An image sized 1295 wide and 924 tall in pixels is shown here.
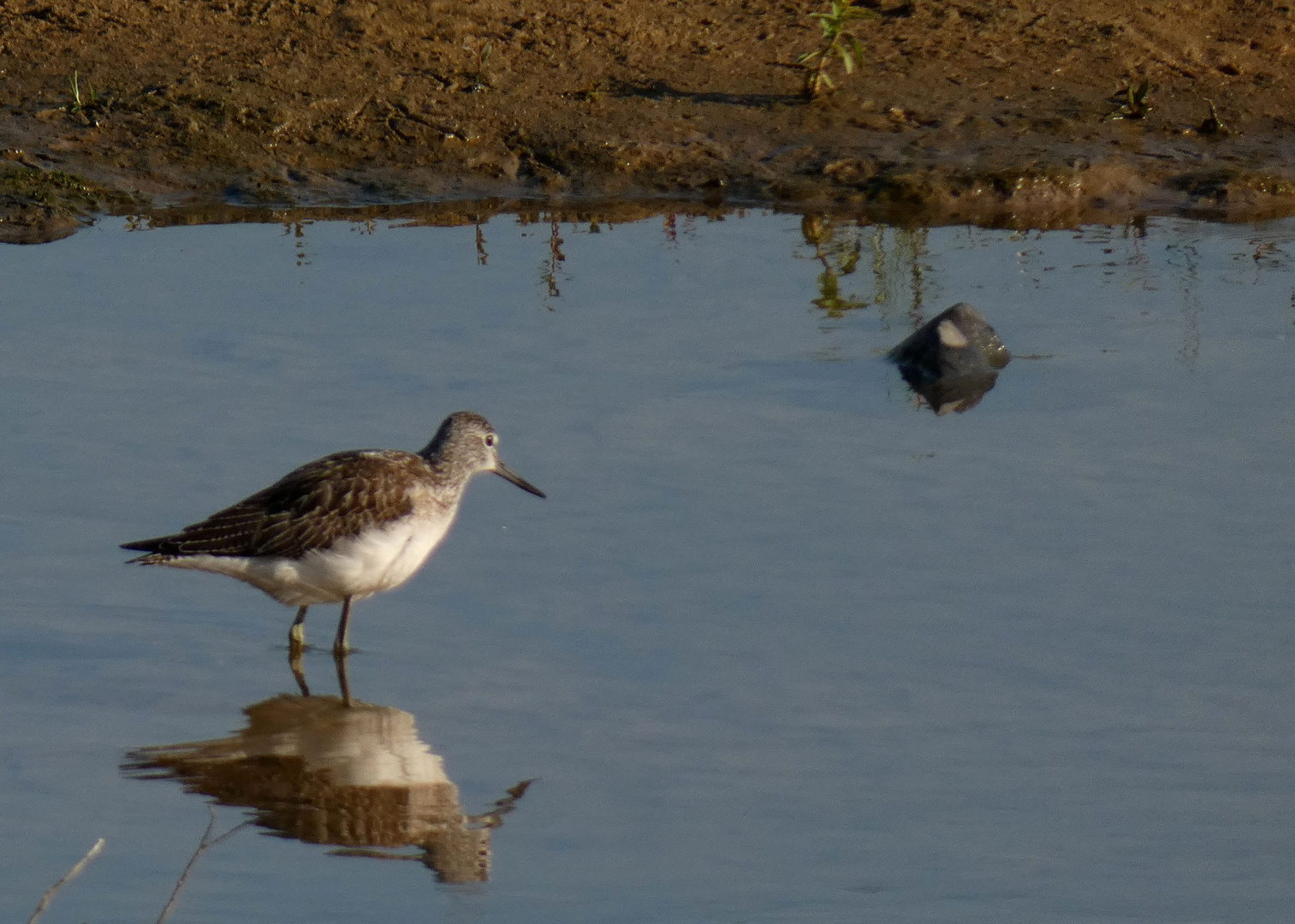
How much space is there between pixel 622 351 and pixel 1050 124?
4.43 metres

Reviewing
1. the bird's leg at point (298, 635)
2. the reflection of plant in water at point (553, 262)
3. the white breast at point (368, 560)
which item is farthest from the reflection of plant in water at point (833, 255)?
the bird's leg at point (298, 635)

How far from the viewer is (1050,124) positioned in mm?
11812

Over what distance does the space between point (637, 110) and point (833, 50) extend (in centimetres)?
135

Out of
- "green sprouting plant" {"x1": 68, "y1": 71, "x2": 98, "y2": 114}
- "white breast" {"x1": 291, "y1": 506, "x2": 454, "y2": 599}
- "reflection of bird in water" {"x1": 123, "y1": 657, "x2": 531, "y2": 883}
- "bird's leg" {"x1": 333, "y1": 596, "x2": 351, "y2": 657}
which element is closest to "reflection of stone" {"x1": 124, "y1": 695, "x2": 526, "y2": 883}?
"reflection of bird in water" {"x1": 123, "y1": 657, "x2": 531, "y2": 883}

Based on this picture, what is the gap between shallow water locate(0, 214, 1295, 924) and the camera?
516 cm

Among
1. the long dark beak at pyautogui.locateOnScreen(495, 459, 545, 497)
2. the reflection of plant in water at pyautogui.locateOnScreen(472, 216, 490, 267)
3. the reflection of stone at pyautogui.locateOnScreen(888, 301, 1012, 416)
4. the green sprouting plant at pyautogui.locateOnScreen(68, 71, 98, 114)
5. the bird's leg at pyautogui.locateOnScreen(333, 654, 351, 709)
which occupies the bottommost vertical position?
the bird's leg at pyautogui.locateOnScreen(333, 654, 351, 709)

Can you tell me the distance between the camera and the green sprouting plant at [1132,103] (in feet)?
38.9

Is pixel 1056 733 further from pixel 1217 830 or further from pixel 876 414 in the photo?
pixel 876 414

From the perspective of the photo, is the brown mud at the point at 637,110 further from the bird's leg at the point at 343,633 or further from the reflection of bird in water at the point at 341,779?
the reflection of bird in water at the point at 341,779

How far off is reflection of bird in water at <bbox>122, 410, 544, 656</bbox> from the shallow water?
211mm

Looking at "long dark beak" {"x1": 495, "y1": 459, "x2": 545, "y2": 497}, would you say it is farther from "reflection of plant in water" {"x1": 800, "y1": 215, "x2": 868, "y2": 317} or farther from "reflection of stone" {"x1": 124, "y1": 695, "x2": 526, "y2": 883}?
"reflection of plant in water" {"x1": 800, "y1": 215, "x2": 868, "y2": 317}

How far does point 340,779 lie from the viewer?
590 centimetres

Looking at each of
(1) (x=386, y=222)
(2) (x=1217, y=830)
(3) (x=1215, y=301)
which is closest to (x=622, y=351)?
(1) (x=386, y=222)

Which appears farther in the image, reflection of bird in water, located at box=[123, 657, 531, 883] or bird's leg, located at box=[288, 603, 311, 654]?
bird's leg, located at box=[288, 603, 311, 654]
